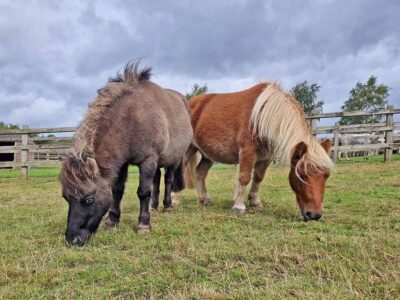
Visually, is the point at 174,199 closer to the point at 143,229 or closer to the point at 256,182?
the point at 256,182

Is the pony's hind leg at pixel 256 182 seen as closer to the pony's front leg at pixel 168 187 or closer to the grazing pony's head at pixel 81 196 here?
the pony's front leg at pixel 168 187

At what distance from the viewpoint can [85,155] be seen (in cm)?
425

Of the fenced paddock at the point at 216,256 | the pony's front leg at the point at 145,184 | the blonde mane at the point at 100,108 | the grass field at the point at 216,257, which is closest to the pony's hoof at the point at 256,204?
the fenced paddock at the point at 216,256

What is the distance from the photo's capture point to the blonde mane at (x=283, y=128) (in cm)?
509

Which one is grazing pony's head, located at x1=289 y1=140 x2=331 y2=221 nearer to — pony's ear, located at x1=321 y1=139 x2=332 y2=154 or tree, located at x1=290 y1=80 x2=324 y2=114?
pony's ear, located at x1=321 y1=139 x2=332 y2=154

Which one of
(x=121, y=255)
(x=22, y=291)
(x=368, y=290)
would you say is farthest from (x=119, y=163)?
(x=368, y=290)

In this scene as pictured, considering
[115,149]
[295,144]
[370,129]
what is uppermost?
[370,129]

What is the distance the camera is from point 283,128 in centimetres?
560

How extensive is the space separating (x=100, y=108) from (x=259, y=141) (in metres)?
2.60

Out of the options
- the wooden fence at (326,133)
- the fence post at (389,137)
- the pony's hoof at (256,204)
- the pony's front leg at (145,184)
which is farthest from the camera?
the wooden fence at (326,133)

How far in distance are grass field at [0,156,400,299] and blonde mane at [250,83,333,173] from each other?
0.84 metres

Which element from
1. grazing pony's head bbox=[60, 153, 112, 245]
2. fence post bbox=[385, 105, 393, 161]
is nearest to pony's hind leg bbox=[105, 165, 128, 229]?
grazing pony's head bbox=[60, 153, 112, 245]

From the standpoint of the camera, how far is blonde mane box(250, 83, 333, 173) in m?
5.09

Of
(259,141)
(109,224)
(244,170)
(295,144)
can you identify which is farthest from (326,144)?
(109,224)
